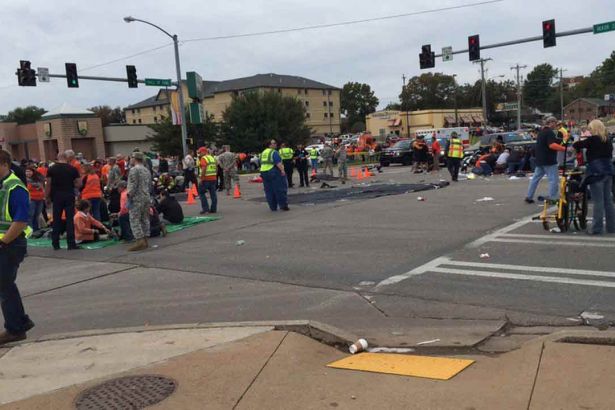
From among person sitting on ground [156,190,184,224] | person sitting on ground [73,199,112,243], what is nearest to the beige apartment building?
person sitting on ground [156,190,184,224]

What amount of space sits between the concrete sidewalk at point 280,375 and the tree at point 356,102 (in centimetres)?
14449

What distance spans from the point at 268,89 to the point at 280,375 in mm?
101933

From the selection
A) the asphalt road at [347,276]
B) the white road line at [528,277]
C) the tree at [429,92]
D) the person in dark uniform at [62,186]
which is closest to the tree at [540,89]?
the tree at [429,92]

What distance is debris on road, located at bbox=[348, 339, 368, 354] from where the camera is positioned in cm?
510

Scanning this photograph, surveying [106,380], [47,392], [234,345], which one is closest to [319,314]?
[234,345]

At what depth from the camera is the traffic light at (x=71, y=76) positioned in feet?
104

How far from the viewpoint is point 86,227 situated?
12695mm

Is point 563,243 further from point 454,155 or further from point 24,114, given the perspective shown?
point 24,114

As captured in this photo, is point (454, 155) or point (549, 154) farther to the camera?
point (454, 155)

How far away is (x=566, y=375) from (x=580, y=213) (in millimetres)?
6569

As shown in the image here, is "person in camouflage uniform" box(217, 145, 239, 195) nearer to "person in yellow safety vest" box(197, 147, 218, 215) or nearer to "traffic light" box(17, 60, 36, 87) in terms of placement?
"person in yellow safety vest" box(197, 147, 218, 215)

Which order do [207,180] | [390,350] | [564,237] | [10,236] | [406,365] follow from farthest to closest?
[207,180]
[564,237]
[10,236]
[390,350]
[406,365]

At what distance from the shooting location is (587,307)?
236 inches

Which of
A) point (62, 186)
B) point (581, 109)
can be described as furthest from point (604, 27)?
point (581, 109)
